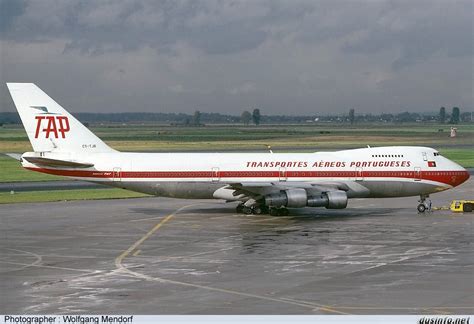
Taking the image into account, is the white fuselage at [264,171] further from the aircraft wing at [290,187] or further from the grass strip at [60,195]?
the grass strip at [60,195]

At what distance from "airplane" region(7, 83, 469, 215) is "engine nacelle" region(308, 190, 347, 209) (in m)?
1.18

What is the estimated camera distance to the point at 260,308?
27.9 m

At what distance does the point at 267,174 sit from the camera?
193ft

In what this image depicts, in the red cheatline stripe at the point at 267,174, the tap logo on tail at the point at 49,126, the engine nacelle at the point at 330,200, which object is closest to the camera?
the engine nacelle at the point at 330,200

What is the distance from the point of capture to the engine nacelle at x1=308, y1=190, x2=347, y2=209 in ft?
183

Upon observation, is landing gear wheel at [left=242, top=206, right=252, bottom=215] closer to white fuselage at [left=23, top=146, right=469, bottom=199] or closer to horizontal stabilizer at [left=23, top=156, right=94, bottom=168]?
white fuselage at [left=23, top=146, right=469, bottom=199]

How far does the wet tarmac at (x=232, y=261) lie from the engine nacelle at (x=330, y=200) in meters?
1.01

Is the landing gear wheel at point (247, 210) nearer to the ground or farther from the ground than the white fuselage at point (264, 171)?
nearer to the ground

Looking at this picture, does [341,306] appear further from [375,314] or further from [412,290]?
[412,290]

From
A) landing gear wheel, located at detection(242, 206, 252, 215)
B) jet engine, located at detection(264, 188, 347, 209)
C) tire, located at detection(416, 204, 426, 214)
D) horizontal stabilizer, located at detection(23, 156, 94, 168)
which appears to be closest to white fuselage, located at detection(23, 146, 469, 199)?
horizontal stabilizer, located at detection(23, 156, 94, 168)

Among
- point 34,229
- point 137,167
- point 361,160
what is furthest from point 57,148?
point 361,160

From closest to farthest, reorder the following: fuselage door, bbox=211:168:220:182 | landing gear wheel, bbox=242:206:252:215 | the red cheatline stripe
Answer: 1. the red cheatline stripe
2. fuselage door, bbox=211:168:220:182
3. landing gear wheel, bbox=242:206:252:215

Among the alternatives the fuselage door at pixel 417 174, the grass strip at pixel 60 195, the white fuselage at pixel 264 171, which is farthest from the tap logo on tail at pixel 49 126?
the fuselage door at pixel 417 174

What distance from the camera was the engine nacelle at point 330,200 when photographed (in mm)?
55875
